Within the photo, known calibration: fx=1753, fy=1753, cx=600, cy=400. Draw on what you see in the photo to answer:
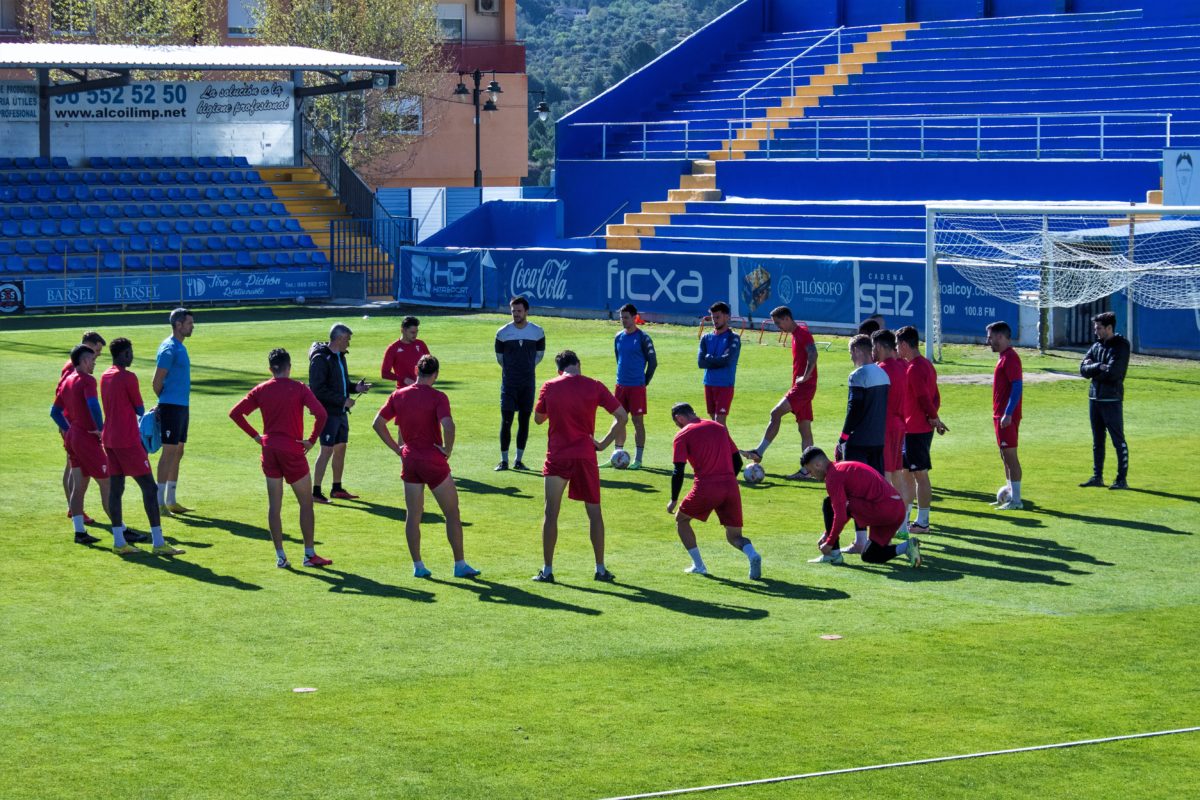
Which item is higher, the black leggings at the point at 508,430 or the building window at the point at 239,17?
the building window at the point at 239,17

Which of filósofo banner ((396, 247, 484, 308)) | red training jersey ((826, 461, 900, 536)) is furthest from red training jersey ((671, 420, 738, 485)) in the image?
filósofo banner ((396, 247, 484, 308))

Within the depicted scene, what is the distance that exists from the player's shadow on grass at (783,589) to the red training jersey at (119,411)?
531 centimetres

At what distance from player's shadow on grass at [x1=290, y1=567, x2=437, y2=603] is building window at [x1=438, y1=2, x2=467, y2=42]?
221ft

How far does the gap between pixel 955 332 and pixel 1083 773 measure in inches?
1036

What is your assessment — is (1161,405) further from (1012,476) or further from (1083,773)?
(1083,773)

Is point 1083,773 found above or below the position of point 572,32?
below

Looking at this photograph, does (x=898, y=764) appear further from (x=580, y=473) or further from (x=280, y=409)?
(x=280, y=409)

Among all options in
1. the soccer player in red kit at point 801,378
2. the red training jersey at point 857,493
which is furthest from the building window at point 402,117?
the red training jersey at point 857,493

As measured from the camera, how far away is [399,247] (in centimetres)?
4747

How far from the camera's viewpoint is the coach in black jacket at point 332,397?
59.8 feet

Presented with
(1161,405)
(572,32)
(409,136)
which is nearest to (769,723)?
(1161,405)

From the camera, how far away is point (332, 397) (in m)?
18.4

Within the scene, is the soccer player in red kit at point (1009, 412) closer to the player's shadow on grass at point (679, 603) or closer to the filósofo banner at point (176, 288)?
the player's shadow on grass at point (679, 603)

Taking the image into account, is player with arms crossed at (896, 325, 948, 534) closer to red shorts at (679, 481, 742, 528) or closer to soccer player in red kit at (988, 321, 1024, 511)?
soccer player in red kit at (988, 321, 1024, 511)
